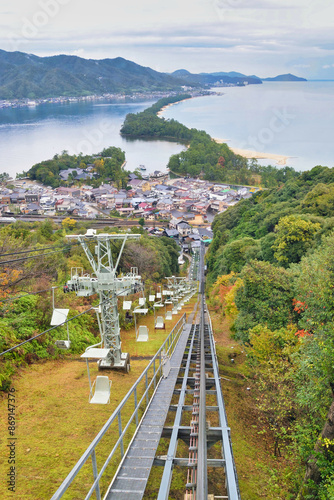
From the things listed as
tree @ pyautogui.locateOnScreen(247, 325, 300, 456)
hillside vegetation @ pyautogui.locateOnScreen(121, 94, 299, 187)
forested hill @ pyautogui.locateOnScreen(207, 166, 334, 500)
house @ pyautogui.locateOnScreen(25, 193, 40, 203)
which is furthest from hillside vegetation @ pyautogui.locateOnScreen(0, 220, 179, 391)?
hillside vegetation @ pyautogui.locateOnScreen(121, 94, 299, 187)

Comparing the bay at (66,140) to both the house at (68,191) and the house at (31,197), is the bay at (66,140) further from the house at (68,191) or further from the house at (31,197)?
the house at (31,197)

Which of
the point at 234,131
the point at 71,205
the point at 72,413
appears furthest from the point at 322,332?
the point at 234,131

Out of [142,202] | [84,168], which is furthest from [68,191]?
[84,168]

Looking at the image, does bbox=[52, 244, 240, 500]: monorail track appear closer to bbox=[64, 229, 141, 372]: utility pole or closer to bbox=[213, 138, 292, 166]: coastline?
bbox=[64, 229, 141, 372]: utility pole

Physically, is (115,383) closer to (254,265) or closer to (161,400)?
(161,400)

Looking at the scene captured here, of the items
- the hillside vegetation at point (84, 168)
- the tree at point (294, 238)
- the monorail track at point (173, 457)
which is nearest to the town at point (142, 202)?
the hillside vegetation at point (84, 168)
